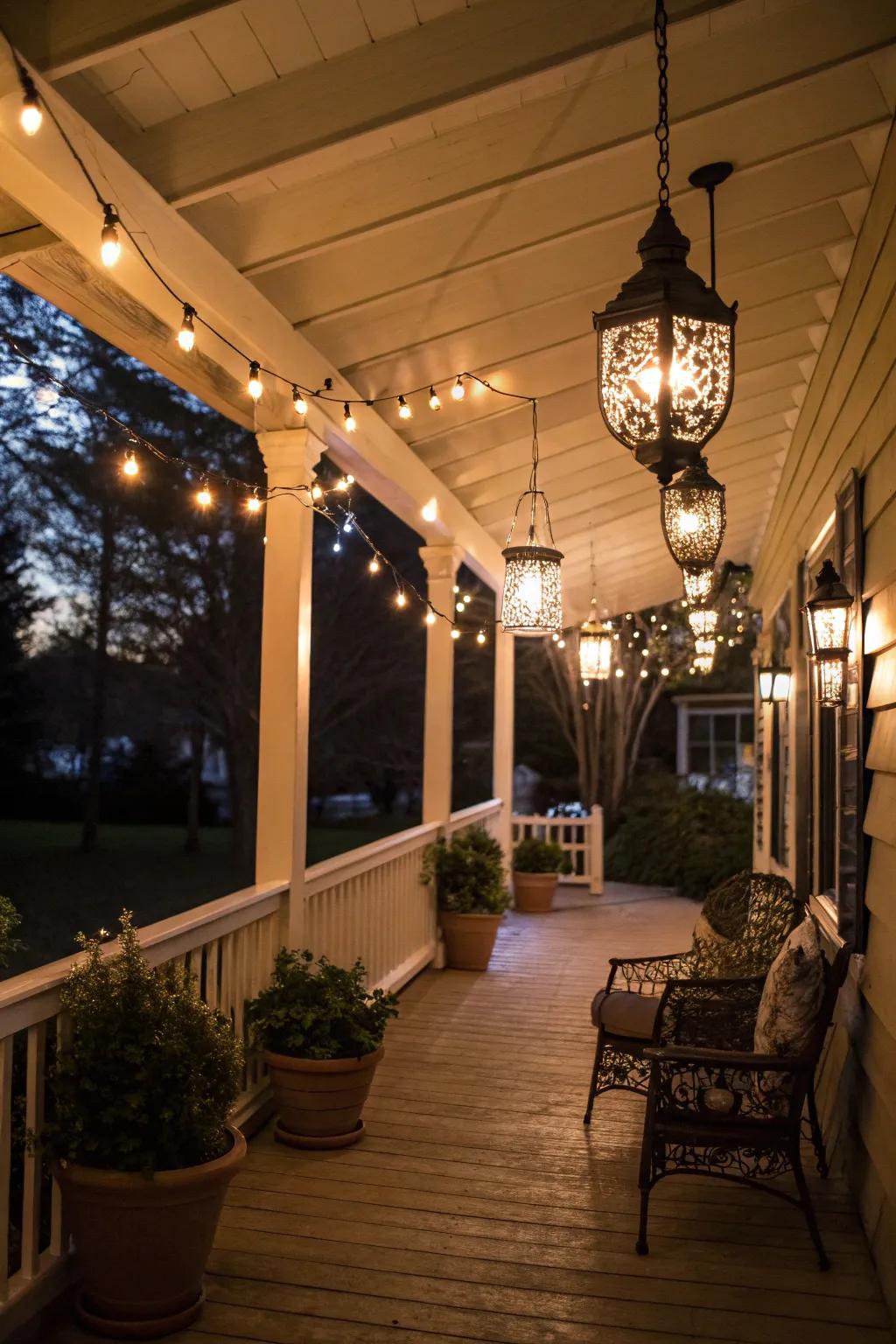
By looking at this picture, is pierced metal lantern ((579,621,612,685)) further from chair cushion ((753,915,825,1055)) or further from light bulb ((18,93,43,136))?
light bulb ((18,93,43,136))

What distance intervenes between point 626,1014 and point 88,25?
3.52 meters

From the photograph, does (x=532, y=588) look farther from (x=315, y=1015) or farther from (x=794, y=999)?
(x=794, y=999)

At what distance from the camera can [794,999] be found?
3.19 metres

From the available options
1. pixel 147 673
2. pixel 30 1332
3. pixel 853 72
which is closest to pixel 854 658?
pixel 853 72

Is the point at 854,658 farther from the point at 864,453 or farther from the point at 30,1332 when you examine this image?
the point at 30,1332

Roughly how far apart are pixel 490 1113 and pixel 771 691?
319 centimetres

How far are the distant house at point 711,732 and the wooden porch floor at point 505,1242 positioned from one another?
36.9 ft

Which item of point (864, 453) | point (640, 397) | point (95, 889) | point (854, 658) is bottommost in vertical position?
point (95, 889)

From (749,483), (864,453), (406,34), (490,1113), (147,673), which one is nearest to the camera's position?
(406,34)

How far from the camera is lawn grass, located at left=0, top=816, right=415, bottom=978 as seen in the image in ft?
43.4

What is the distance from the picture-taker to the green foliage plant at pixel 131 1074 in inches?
102

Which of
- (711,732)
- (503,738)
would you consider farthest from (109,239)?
(711,732)

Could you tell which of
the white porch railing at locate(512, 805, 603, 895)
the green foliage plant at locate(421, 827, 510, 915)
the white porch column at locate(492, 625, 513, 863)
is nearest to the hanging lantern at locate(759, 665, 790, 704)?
the green foliage plant at locate(421, 827, 510, 915)

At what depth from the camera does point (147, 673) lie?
14.3 metres
